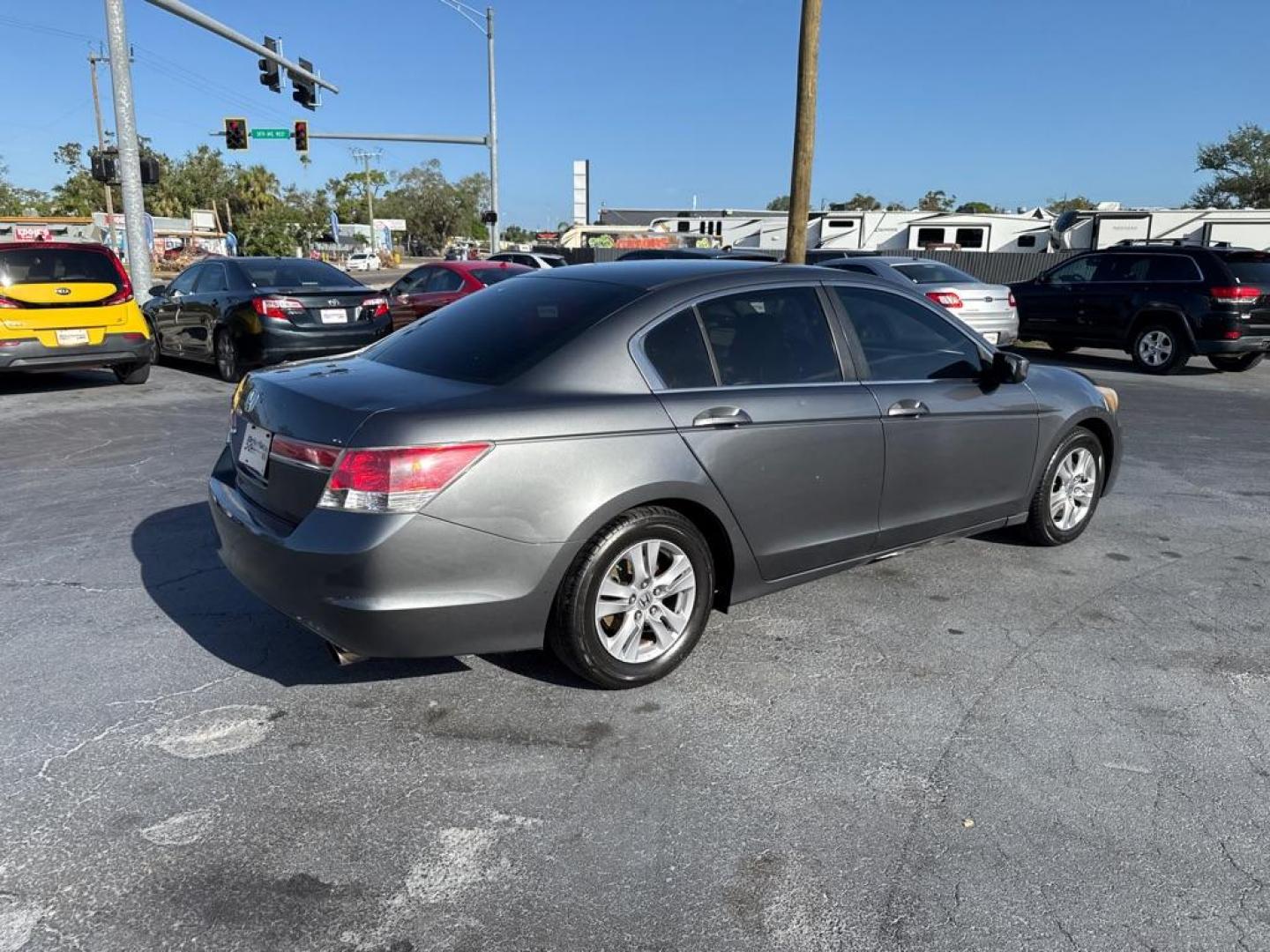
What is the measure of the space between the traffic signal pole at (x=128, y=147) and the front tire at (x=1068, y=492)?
14766 mm

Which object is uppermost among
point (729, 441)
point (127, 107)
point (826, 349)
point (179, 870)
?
point (127, 107)

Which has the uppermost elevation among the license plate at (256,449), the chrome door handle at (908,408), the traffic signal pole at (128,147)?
the traffic signal pole at (128,147)

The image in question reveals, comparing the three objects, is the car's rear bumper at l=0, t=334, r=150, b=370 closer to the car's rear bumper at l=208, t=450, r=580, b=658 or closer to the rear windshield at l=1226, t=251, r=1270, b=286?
the car's rear bumper at l=208, t=450, r=580, b=658

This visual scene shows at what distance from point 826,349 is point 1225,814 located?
2270mm

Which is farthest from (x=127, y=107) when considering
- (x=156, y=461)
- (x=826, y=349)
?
(x=826, y=349)

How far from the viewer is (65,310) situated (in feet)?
32.8

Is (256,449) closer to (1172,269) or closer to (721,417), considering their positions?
(721,417)

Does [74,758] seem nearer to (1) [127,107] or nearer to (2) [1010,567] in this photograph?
(2) [1010,567]

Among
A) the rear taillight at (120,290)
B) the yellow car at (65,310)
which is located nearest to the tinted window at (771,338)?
the yellow car at (65,310)

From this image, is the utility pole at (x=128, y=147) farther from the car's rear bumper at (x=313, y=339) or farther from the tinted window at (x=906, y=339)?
the tinted window at (x=906, y=339)

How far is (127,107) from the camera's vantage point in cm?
1612

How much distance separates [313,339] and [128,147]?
8.36m

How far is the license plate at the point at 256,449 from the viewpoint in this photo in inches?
141

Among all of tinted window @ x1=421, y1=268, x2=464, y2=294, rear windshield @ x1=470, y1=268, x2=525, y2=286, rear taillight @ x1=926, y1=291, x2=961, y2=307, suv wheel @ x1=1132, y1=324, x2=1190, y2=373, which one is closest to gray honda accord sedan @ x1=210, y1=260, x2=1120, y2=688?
rear taillight @ x1=926, y1=291, x2=961, y2=307
